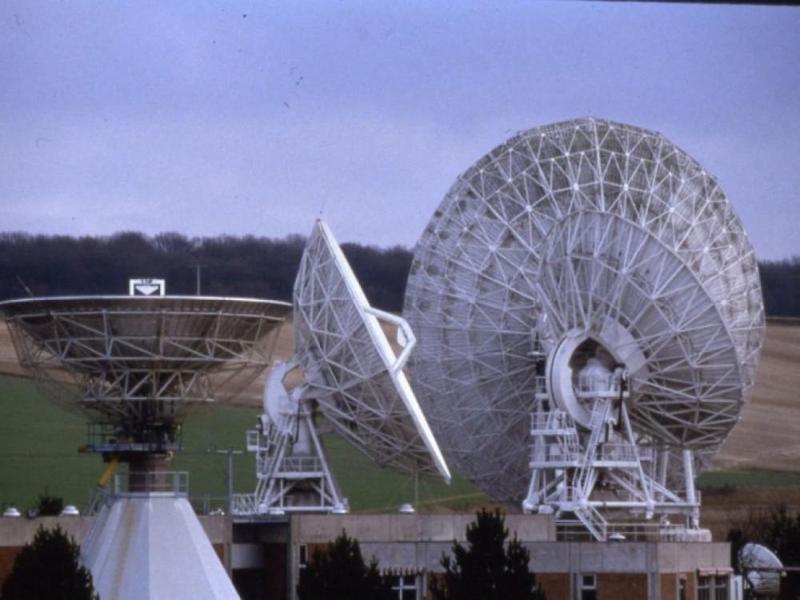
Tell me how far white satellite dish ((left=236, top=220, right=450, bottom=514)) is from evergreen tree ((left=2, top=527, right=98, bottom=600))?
13.1 metres

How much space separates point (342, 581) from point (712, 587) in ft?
53.8

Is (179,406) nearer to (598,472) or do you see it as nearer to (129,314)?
(129,314)

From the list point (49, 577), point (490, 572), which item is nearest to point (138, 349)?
point (49, 577)

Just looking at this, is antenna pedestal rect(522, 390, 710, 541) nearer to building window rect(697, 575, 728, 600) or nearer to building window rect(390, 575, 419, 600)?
building window rect(697, 575, 728, 600)

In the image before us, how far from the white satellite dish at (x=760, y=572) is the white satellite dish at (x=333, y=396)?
7.95m

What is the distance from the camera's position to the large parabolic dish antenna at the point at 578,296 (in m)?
48.7

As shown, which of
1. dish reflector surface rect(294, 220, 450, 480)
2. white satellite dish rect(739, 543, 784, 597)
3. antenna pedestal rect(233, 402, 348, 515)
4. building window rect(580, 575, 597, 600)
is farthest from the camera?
antenna pedestal rect(233, 402, 348, 515)

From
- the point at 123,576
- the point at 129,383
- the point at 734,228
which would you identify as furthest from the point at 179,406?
the point at 734,228

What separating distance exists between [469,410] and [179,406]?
57.9ft

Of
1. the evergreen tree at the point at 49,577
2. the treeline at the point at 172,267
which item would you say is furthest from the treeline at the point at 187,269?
the evergreen tree at the point at 49,577

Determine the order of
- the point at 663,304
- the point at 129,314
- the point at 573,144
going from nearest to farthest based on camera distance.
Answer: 1. the point at 129,314
2. the point at 663,304
3. the point at 573,144

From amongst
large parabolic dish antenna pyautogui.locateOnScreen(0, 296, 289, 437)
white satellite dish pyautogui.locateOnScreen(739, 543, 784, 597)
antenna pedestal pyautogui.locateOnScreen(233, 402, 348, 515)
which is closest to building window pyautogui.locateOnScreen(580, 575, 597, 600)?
white satellite dish pyautogui.locateOnScreen(739, 543, 784, 597)

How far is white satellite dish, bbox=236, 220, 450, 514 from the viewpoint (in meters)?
46.9

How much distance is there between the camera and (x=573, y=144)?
52562mm
